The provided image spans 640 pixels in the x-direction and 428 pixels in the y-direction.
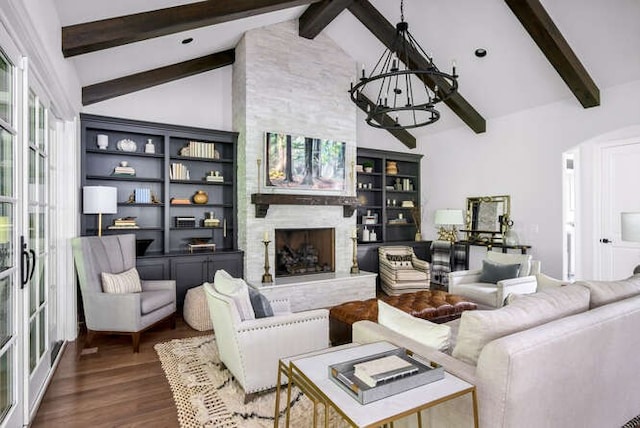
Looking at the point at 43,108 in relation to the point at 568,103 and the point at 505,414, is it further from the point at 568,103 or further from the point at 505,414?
the point at 568,103

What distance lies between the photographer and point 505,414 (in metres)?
1.50

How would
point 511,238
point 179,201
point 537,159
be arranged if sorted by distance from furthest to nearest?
point 511,238, point 537,159, point 179,201

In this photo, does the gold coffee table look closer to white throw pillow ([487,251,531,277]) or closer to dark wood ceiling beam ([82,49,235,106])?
white throw pillow ([487,251,531,277])

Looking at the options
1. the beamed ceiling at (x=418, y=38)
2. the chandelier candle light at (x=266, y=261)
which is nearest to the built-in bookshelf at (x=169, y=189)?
the chandelier candle light at (x=266, y=261)

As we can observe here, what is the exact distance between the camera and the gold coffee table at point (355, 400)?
128cm

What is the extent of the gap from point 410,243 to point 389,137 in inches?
87.0

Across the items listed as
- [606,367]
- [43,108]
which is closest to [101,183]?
[43,108]

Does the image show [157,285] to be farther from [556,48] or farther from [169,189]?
[556,48]

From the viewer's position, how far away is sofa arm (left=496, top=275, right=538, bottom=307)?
163 inches

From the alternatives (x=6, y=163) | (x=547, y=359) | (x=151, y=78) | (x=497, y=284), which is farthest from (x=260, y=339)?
(x=151, y=78)

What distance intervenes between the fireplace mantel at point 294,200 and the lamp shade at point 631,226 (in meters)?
3.37

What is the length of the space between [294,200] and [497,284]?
283 cm

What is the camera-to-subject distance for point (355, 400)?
53.4 inches

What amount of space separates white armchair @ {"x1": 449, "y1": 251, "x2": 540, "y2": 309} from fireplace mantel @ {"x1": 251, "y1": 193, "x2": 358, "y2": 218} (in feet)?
6.22
